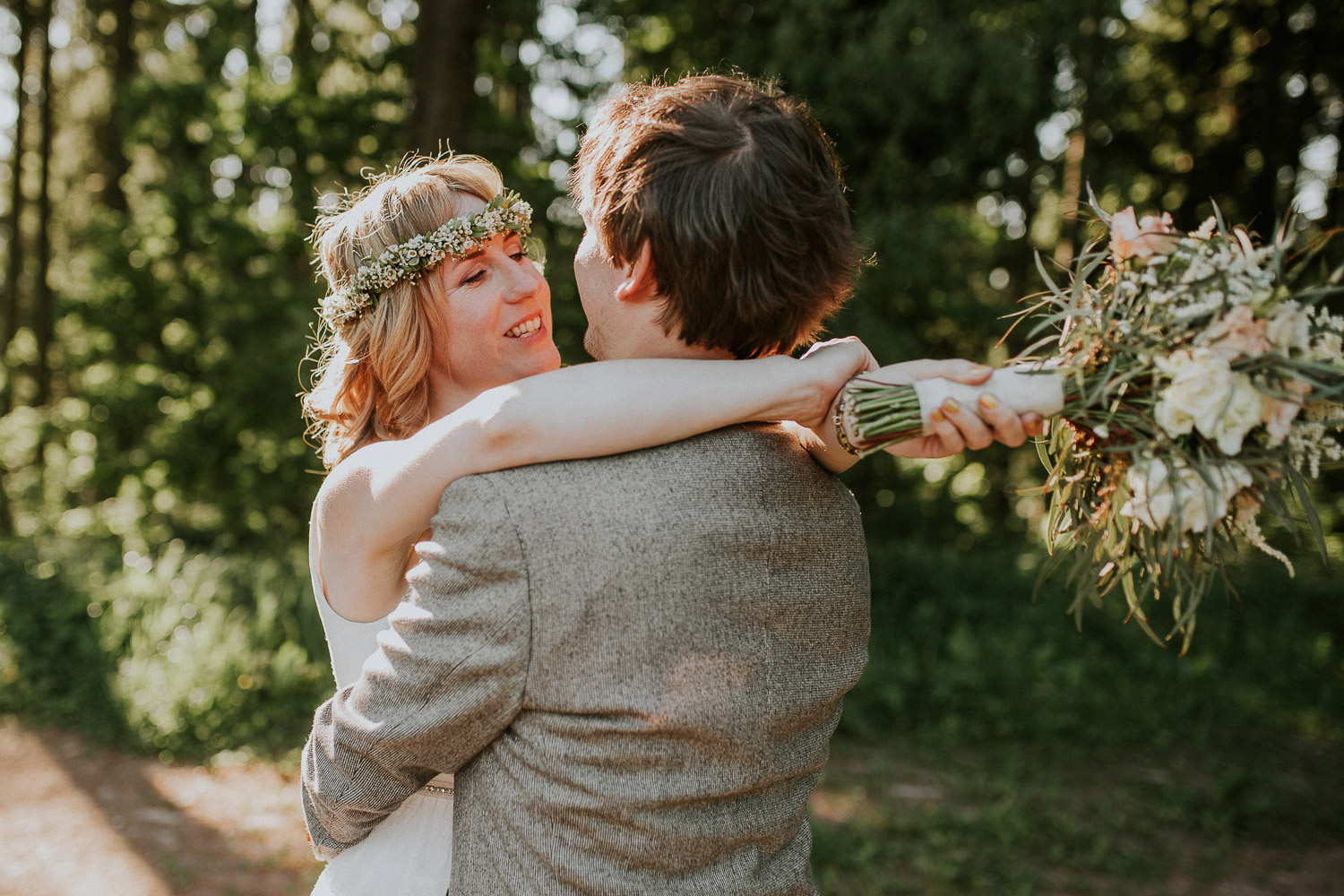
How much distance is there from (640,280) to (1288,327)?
38.3 inches

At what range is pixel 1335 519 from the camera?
45.1 feet

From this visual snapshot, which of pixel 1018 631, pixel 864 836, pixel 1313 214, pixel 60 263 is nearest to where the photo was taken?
pixel 864 836

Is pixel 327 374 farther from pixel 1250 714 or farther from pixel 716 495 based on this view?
pixel 1250 714

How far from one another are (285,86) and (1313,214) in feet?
39.0

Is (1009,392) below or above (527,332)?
below

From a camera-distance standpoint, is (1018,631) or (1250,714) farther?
(1018,631)

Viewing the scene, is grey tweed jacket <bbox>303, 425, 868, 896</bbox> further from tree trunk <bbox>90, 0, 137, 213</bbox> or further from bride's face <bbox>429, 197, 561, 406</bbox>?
tree trunk <bbox>90, 0, 137, 213</bbox>

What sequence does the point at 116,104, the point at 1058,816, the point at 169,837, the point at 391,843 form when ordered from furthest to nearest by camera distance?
the point at 116,104 < the point at 1058,816 < the point at 169,837 < the point at 391,843

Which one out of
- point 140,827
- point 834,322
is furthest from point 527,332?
point 834,322

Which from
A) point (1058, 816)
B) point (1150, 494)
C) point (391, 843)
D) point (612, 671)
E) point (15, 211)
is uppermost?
point (15, 211)

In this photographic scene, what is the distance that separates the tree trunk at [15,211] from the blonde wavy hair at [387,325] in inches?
604

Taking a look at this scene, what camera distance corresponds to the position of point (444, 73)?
28.3ft

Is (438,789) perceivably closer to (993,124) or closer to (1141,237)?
(1141,237)

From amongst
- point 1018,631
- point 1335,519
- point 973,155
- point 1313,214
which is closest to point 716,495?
point 1018,631
